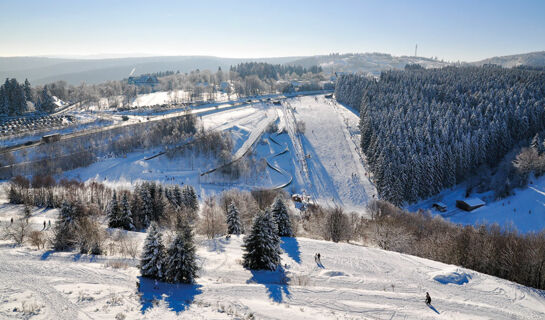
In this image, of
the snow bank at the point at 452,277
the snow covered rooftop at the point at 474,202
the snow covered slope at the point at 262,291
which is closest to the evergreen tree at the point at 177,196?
the snow covered slope at the point at 262,291

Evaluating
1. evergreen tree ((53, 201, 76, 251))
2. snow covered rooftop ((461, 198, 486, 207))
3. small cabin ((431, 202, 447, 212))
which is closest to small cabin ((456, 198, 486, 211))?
snow covered rooftop ((461, 198, 486, 207))

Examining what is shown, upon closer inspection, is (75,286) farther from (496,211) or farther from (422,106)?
(422,106)

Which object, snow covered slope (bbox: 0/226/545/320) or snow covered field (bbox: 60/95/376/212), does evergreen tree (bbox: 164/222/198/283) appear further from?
snow covered field (bbox: 60/95/376/212)

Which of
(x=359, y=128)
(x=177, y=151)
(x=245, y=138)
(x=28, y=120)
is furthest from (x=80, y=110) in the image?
(x=359, y=128)

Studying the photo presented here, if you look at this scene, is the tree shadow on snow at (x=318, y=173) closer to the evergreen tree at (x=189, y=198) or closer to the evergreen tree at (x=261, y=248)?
the evergreen tree at (x=189, y=198)

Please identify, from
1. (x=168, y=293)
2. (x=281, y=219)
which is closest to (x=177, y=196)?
(x=281, y=219)

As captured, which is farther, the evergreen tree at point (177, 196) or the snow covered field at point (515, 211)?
the snow covered field at point (515, 211)

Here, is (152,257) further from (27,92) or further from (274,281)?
(27,92)
